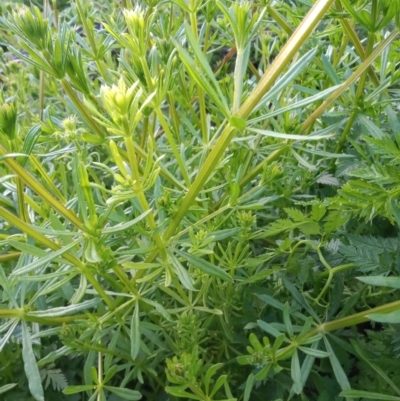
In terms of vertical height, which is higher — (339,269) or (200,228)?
(200,228)

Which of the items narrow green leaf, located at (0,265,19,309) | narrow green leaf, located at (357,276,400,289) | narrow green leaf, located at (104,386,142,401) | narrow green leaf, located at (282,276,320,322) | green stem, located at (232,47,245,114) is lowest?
narrow green leaf, located at (104,386,142,401)

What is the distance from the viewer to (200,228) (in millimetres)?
773

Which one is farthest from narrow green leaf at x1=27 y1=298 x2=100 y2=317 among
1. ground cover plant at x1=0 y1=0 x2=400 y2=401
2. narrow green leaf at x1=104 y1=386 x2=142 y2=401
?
narrow green leaf at x1=104 y1=386 x2=142 y2=401

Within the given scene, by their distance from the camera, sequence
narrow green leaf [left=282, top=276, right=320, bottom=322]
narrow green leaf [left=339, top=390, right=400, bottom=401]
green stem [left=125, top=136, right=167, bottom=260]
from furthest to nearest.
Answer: narrow green leaf [left=282, top=276, right=320, bottom=322] → narrow green leaf [left=339, top=390, right=400, bottom=401] → green stem [left=125, top=136, right=167, bottom=260]

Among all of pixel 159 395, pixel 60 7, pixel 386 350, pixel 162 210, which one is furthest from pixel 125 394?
pixel 60 7

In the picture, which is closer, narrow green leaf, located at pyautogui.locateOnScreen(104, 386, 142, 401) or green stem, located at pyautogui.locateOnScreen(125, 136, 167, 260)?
green stem, located at pyautogui.locateOnScreen(125, 136, 167, 260)

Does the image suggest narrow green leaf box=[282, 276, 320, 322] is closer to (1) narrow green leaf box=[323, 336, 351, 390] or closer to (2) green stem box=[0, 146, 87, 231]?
(1) narrow green leaf box=[323, 336, 351, 390]

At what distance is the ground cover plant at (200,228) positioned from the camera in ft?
2.16

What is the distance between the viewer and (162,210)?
2.40ft

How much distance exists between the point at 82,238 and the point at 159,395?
452 millimetres

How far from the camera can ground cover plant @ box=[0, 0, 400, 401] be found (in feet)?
2.16

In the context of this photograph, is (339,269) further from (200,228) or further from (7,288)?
(7,288)

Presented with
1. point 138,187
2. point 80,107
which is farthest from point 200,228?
point 80,107

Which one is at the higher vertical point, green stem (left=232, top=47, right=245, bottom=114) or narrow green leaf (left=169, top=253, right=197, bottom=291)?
green stem (left=232, top=47, right=245, bottom=114)
